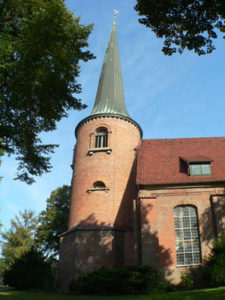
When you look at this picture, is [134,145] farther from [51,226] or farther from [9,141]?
[51,226]

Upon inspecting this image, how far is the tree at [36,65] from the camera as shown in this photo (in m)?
9.84

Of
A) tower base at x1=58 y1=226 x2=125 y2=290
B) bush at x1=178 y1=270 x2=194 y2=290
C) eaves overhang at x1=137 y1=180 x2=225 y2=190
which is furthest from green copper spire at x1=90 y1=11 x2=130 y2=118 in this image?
bush at x1=178 y1=270 x2=194 y2=290

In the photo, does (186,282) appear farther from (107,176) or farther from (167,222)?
(107,176)

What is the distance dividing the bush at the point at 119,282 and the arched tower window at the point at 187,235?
2855mm

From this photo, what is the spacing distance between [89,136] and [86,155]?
67.0 inches

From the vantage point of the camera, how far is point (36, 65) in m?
10.2

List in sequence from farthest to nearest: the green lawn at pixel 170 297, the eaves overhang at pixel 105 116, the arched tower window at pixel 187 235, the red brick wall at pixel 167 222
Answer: the eaves overhang at pixel 105 116 < the arched tower window at pixel 187 235 < the red brick wall at pixel 167 222 < the green lawn at pixel 170 297

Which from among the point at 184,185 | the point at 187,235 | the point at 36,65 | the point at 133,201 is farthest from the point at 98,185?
the point at 36,65

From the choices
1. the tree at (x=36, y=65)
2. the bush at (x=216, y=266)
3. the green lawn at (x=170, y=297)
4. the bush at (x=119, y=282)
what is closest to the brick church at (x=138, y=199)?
the bush at (x=216, y=266)

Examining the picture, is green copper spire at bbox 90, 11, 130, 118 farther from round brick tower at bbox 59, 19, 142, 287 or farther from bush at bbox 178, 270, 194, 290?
bush at bbox 178, 270, 194, 290

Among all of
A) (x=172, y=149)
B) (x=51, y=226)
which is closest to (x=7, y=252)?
(x=51, y=226)

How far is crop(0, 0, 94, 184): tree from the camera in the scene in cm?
984

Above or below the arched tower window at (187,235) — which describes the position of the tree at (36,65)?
above

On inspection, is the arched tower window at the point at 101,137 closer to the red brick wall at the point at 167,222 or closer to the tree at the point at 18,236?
the red brick wall at the point at 167,222
